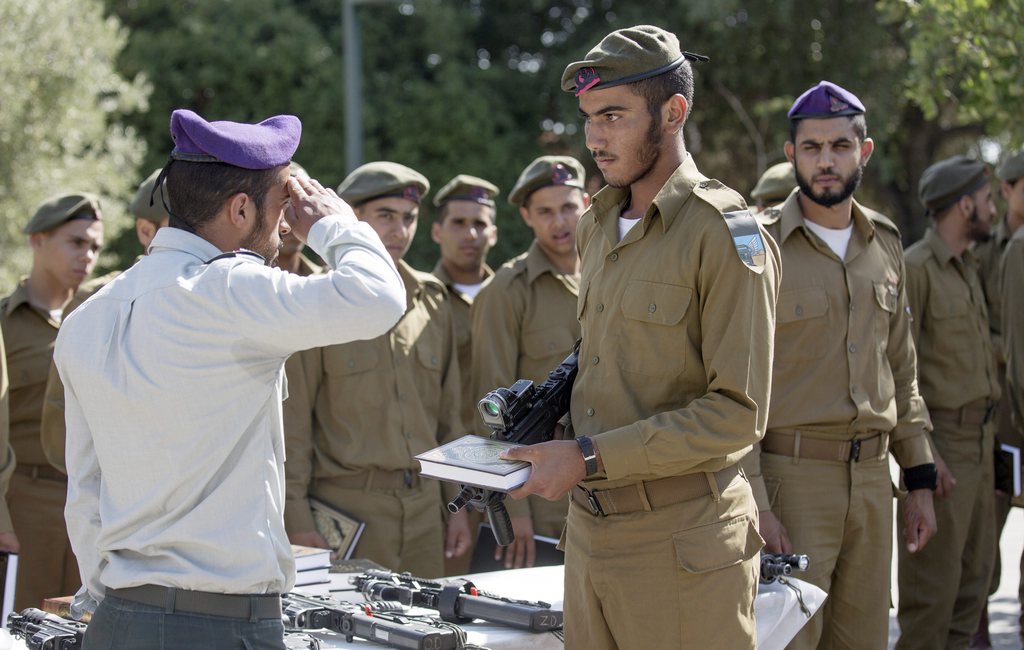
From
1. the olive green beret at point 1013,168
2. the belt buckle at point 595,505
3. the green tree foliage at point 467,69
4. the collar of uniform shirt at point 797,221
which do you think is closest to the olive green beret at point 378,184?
the collar of uniform shirt at point 797,221

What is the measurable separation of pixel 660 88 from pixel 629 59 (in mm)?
123

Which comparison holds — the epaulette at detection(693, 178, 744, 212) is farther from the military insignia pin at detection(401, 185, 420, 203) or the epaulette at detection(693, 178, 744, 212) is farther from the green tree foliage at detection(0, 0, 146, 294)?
the green tree foliage at detection(0, 0, 146, 294)

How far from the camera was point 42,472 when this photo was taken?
19.9 feet

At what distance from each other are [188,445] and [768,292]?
159 centimetres

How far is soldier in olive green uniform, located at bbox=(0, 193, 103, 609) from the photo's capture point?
598cm

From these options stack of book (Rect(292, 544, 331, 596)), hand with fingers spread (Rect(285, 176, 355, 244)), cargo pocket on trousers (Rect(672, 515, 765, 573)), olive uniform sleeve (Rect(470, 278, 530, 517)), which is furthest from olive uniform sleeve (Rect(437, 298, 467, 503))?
hand with fingers spread (Rect(285, 176, 355, 244))

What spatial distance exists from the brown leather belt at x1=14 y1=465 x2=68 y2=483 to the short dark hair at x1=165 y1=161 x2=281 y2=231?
11.8ft

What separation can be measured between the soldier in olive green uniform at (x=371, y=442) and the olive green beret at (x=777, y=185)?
2.35 metres

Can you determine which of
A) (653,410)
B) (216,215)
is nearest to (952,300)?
(653,410)

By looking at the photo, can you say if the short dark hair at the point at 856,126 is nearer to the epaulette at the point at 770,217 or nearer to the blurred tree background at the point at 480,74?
the epaulette at the point at 770,217

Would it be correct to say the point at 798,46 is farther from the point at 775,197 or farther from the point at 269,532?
the point at 269,532

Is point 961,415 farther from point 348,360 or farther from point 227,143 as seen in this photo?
point 227,143

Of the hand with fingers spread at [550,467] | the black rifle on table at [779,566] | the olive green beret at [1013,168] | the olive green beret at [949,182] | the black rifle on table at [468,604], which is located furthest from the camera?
the olive green beret at [1013,168]

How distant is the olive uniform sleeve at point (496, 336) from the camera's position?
5.99 m
